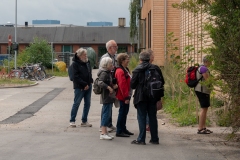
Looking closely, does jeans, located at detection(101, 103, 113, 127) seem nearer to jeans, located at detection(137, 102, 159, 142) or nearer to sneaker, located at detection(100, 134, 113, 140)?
sneaker, located at detection(100, 134, 113, 140)

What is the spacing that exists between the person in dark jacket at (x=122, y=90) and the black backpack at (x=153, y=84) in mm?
951

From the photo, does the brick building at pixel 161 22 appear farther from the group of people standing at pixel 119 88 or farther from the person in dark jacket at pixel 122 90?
the person in dark jacket at pixel 122 90

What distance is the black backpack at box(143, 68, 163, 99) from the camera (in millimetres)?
9906

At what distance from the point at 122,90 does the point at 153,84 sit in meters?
1.07

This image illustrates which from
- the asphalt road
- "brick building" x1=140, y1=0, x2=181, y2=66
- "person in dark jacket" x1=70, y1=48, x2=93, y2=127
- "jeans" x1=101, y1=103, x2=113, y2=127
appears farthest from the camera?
"brick building" x1=140, y1=0, x2=181, y2=66

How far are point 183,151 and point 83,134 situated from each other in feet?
8.55

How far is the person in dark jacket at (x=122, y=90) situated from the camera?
10.9 metres

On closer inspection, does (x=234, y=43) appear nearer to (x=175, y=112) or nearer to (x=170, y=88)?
(x=175, y=112)

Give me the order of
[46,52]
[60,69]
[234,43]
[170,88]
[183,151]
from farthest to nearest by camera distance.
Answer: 1. [60,69]
2. [46,52]
3. [170,88]
4. [183,151]
5. [234,43]

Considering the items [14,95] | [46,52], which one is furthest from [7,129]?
[46,52]

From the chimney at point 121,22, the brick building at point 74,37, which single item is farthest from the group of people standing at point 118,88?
the chimney at point 121,22

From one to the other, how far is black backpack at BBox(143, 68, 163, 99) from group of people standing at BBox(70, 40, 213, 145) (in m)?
0.07

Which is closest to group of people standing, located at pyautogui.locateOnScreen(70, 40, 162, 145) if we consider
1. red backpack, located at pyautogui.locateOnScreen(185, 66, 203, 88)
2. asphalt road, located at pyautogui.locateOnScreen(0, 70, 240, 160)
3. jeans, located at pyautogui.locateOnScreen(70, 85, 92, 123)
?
jeans, located at pyautogui.locateOnScreen(70, 85, 92, 123)

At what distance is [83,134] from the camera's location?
37.1 ft
